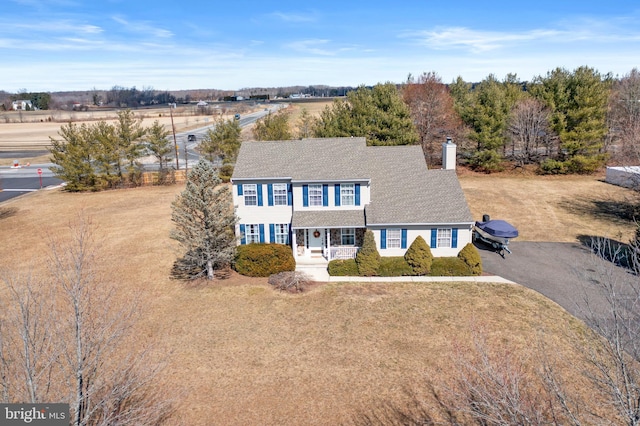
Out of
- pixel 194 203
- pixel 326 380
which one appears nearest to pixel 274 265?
pixel 194 203

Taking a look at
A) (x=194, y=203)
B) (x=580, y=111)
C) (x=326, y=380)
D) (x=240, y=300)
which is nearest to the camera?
(x=326, y=380)

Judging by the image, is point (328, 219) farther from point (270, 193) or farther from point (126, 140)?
point (126, 140)

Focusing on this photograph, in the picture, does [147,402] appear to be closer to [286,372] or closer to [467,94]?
[286,372]

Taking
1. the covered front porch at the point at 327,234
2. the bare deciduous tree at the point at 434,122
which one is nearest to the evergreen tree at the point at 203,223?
the covered front porch at the point at 327,234

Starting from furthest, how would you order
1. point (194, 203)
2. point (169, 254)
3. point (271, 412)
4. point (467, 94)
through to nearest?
point (467, 94) → point (169, 254) → point (194, 203) → point (271, 412)

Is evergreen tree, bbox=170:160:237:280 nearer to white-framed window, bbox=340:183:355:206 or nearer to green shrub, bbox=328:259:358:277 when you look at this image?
green shrub, bbox=328:259:358:277

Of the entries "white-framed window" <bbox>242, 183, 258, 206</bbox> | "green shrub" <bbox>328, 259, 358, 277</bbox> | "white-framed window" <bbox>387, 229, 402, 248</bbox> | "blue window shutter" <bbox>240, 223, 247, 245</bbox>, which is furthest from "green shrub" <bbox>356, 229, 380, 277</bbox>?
"blue window shutter" <bbox>240, 223, 247, 245</bbox>

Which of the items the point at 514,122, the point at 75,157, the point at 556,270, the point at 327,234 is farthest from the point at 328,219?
the point at 514,122
